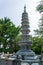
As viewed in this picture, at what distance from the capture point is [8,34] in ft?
119

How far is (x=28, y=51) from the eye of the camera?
2069 cm

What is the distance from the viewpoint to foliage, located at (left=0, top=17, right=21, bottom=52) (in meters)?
35.6

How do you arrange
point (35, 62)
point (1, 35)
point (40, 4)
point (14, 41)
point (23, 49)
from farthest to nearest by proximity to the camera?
1. point (14, 41)
2. point (1, 35)
3. point (23, 49)
4. point (40, 4)
5. point (35, 62)

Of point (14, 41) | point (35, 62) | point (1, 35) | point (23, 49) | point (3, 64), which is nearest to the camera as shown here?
point (35, 62)

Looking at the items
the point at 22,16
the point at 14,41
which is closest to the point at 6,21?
the point at 14,41

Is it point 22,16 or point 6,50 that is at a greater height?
point 22,16

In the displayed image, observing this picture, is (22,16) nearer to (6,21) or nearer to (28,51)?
(28,51)

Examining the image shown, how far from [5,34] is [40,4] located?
19.3 meters

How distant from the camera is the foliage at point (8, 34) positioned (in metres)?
35.6

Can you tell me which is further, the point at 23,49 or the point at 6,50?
the point at 6,50

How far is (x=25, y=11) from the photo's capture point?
71.8ft

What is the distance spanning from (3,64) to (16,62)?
1.03 meters

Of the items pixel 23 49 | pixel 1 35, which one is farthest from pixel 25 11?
pixel 1 35

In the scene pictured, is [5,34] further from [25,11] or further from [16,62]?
[16,62]
